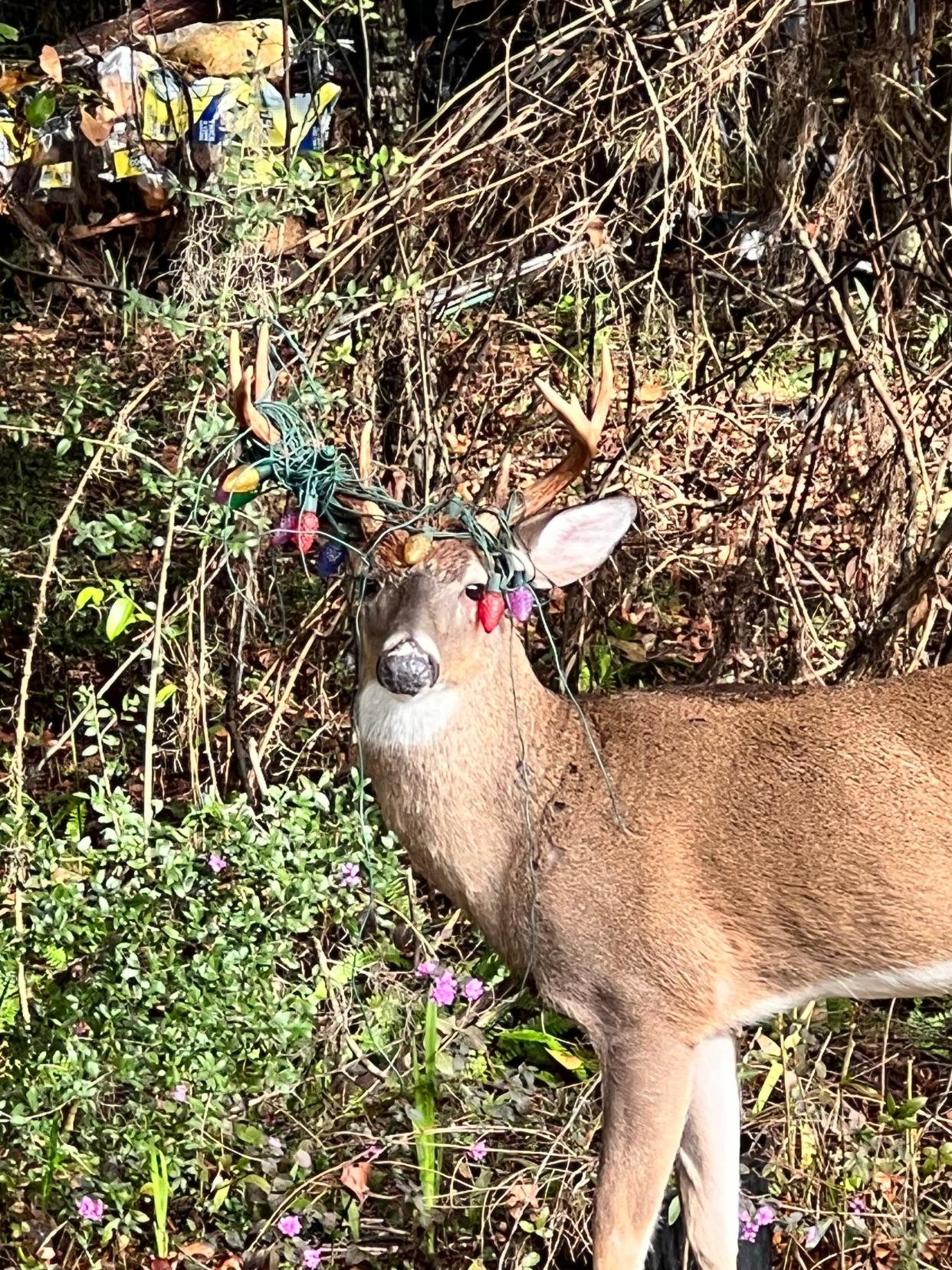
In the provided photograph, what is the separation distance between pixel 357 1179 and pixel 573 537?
1.49m

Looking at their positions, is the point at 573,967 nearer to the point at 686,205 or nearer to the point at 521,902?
the point at 521,902

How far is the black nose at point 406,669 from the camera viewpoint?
9.92 ft

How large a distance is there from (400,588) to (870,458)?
195 centimetres

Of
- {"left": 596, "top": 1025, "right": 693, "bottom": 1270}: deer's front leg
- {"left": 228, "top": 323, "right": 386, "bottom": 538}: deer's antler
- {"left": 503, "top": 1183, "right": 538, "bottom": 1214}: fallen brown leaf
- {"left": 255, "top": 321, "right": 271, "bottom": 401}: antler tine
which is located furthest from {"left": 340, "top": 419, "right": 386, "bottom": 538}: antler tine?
{"left": 503, "top": 1183, "right": 538, "bottom": 1214}: fallen brown leaf

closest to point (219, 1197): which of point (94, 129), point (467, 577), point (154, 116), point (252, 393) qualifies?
point (467, 577)

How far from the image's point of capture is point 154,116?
6285 mm

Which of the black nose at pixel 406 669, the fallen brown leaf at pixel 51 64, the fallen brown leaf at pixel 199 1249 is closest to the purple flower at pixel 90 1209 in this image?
the fallen brown leaf at pixel 199 1249

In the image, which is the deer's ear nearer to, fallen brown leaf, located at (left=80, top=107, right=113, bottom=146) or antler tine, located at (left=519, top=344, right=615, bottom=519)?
antler tine, located at (left=519, top=344, right=615, bottom=519)

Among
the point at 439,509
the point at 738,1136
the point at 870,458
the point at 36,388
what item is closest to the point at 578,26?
the point at 870,458

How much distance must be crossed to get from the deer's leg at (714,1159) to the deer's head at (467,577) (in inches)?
35.2

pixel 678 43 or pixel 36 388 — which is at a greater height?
pixel 678 43

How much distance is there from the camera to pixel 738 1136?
3.38 m

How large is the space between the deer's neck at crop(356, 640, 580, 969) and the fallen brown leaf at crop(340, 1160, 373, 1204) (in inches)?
29.4

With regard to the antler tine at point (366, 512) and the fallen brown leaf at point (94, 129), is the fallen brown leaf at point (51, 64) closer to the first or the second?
the fallen brown leaf at point (94, 129)
